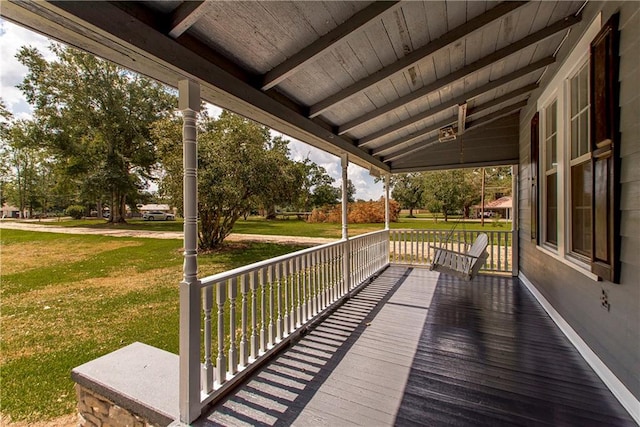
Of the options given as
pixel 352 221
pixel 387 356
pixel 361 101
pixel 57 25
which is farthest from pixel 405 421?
pixel 352 221

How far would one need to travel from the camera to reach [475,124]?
560cm

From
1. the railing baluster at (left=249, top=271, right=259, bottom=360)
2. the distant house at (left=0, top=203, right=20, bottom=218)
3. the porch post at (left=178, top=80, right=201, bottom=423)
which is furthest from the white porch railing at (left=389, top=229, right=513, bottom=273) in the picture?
the distant house at (left=0, top=203, right=20, bottom=218)

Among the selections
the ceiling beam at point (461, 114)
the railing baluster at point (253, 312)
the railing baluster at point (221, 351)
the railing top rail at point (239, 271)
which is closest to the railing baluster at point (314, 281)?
the railing top rail at point (239, 271)

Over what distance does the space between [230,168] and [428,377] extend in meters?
8.11

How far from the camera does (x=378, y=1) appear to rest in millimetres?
1795

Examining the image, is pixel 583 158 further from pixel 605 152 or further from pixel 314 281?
pixel 314 281

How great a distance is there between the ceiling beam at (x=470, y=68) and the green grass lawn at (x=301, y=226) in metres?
10.8

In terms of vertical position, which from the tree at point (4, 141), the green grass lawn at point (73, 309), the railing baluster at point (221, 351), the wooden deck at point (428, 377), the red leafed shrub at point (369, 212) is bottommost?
the green grass lawn at point (73, 309)

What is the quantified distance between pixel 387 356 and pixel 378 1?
2735 mm

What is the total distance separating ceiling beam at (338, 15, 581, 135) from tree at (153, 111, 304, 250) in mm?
5789

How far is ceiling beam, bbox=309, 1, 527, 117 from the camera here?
2254 millimetres

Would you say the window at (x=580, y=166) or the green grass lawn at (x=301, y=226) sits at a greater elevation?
the window at (x=580, y=166)

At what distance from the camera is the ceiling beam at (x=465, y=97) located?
11.2 ft

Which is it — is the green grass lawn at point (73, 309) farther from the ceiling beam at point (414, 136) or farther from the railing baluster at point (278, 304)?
the ceiling beam at point (414, 136)
